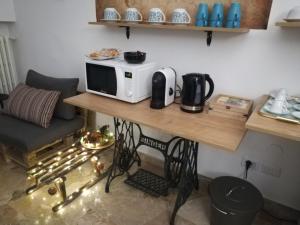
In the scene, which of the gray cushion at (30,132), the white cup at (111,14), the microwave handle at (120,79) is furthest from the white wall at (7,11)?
the microwave handle at (120,79)

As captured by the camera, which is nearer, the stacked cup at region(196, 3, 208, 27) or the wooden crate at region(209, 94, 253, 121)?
the wooden crate at region(209, 94, 253, 121)

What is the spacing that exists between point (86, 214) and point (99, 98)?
2.92ft

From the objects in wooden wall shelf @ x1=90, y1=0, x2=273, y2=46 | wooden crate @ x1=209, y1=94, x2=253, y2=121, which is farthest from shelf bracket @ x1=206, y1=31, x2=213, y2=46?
wooden crate @ x1=209, y1=94, x2=253, y2=121

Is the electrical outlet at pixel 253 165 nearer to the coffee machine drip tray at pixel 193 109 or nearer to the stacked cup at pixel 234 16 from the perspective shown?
the coffee machine drip tray at pixel 193 109

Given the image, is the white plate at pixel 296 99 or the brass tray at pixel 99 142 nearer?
the white plate at pixel 296 99

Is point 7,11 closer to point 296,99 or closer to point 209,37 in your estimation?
point 209,37

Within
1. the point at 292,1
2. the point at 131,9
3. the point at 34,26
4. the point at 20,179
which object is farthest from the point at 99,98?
the point at 34,26

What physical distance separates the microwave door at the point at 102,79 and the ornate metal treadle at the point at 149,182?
32.7 inches

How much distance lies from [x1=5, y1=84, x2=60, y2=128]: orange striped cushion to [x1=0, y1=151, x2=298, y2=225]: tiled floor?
1.88 feet

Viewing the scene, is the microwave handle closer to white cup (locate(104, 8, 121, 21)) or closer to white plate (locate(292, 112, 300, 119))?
white cup (locate(104, 8, 121, 21))

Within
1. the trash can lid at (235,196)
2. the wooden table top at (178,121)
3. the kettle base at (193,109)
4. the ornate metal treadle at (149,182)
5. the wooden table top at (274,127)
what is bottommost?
the ornate metal treadle at (149,182)

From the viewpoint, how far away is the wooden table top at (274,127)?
43.0 inches

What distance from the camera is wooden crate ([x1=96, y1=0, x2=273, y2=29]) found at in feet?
4.99

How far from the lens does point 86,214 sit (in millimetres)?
1776
